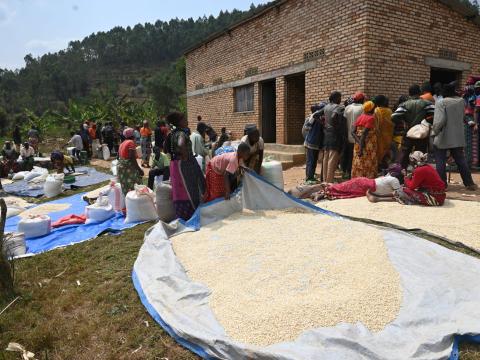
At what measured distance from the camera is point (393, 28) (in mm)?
7426

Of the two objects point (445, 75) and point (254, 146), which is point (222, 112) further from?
point (254, 146)

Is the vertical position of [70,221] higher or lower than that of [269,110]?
lower

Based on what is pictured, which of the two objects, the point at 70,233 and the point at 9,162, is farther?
the point at 9,162

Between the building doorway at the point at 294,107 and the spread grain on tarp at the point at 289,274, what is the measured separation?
6124mm

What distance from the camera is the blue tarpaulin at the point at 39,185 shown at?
8.60 m

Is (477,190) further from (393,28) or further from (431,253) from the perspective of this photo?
(393,28)

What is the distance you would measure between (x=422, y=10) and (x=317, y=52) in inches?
93.0

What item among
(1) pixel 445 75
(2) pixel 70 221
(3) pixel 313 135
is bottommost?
(2) pixel 70 221

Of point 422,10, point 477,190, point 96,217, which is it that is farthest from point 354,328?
point 422,10

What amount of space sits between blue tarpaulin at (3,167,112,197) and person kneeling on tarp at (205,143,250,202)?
5376mm

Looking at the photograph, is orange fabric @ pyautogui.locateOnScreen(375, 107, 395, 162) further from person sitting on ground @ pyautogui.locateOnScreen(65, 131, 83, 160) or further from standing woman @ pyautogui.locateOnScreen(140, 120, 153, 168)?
person sitting on ground @ pyautogui.locateOnScreen(65, 131, 83, 160)

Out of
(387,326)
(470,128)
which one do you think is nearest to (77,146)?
(470,128)

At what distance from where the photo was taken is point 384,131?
618cm

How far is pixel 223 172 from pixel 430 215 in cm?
261
